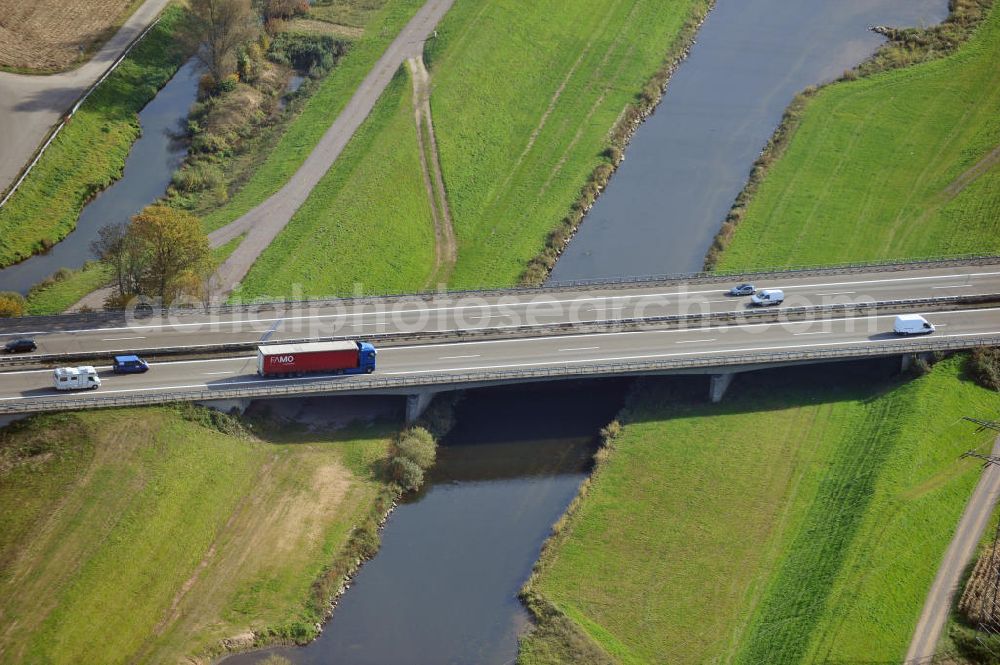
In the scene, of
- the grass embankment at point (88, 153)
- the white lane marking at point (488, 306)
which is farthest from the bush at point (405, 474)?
the grass embankment at point (88, 153)

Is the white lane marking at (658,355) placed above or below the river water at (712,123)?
below

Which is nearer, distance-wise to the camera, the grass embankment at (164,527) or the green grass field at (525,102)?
the grass embankment at (164,527)

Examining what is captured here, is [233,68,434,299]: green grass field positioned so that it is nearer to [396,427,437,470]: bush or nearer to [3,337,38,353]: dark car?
[3,337,38,353]: dark car

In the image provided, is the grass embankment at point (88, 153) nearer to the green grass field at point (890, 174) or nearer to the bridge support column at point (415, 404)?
the bridge support column at point (415, 404)

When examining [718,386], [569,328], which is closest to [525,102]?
[569,328]

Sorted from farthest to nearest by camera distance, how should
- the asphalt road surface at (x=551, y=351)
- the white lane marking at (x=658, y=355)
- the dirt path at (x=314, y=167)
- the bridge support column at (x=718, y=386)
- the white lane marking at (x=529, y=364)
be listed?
the dirt path at (x=314, y=167)
the bridge support column at (x=718, y=386)
the white lane marking at (x=658, y=355)
the asphalt road surface at (x=551, y=351)
the white lane marking at (x=529, y=364)

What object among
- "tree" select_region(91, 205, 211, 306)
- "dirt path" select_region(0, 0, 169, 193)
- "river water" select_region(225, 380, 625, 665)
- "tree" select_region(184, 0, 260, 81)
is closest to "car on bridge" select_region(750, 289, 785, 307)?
"river water" select_region(225, 380, 625, 665)
